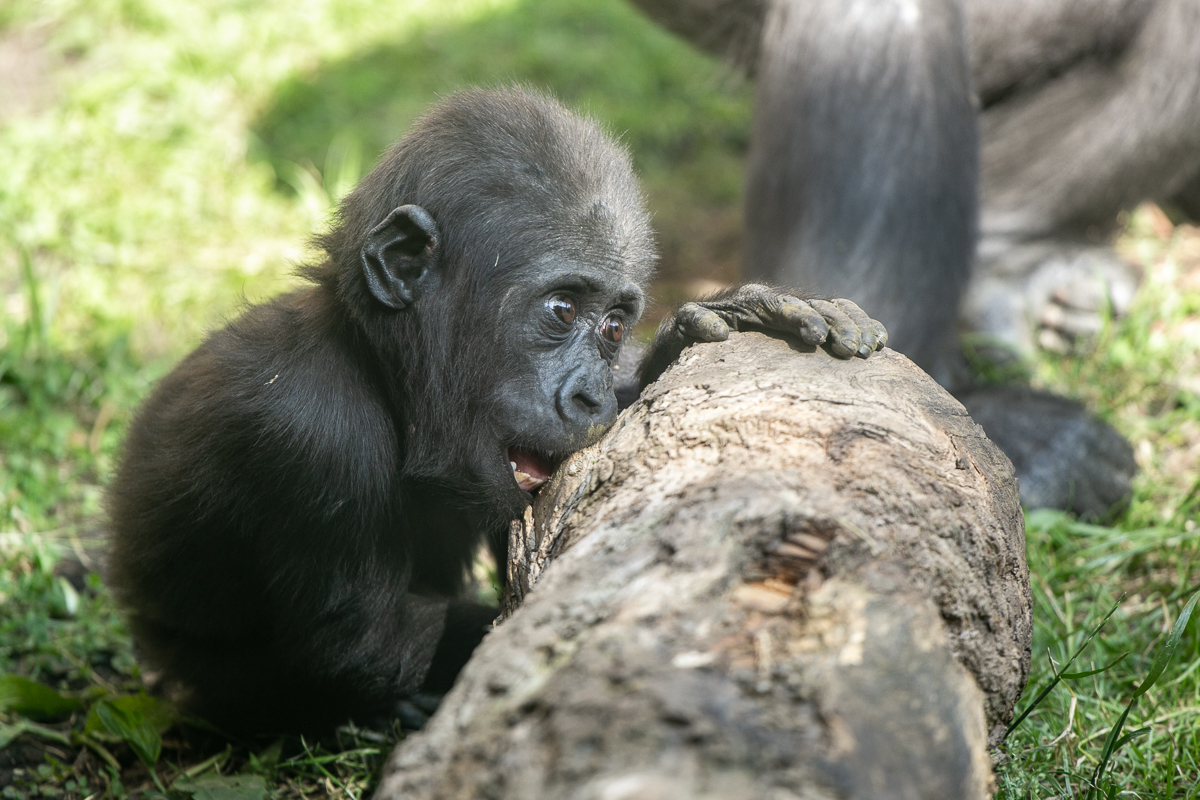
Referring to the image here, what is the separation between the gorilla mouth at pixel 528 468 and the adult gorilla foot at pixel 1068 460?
1438mm

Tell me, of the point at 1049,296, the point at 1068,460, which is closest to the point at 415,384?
the point at 1068,460

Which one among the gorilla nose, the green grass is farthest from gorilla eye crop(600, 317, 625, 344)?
the green grass

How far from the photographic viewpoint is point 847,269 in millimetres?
3328

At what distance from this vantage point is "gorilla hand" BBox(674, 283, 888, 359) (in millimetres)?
2025

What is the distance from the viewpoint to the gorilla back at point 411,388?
2.41m

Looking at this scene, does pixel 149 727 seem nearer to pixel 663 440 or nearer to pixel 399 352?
pixel 399 352

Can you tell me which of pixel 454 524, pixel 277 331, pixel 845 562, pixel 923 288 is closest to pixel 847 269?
pixel 923 288

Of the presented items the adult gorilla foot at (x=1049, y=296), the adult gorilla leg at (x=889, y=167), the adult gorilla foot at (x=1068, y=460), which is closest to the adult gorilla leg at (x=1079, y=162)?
the adult gorilla foot at (x=1049, y=296)

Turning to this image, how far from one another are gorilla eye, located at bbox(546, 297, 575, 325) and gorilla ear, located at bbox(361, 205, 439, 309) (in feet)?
0.89

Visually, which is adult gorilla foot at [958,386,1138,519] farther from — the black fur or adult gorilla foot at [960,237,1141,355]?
adult gorilla foot at [960,237,1141,355]

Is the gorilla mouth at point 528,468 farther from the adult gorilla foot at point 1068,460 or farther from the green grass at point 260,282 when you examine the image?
the adult gorilla foot at point 1068,460

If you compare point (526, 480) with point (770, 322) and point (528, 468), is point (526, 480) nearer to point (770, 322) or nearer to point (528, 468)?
point (528, 468)

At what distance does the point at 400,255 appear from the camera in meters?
2.42

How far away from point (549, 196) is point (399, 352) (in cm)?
47
